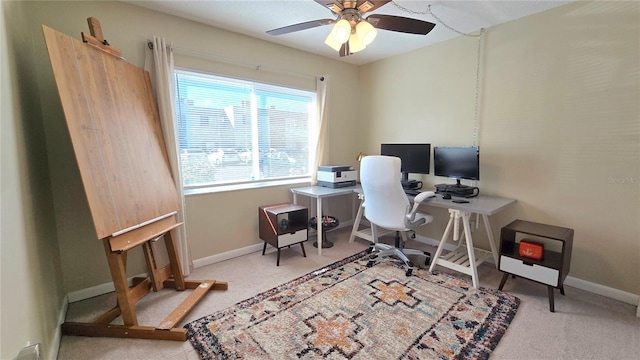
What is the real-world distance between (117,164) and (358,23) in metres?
1.79

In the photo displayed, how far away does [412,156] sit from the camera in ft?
10.4

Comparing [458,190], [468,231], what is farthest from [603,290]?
[458,190]

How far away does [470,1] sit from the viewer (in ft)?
7.16

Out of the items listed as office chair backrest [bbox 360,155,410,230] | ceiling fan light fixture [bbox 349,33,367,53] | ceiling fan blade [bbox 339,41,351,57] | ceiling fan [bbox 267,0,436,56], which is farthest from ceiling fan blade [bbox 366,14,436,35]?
office chair backrest [bbox 360,155,410,230]

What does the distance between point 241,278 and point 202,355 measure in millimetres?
924

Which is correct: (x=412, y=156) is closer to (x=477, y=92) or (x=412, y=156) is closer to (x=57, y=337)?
(x=477, y=92)

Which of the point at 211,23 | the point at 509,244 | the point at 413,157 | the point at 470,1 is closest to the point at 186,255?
the point at 211,23

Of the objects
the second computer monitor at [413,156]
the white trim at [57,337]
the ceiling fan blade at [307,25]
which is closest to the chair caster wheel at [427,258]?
the second computer monitor at [413,156]

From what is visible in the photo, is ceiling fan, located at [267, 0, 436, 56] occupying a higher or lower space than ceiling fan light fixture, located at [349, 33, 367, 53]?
higher

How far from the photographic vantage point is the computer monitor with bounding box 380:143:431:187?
306 centimetres

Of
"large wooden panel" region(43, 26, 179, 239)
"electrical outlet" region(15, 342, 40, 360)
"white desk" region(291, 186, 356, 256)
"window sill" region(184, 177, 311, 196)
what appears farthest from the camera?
"white desk" region(291, 186, 356, 256)

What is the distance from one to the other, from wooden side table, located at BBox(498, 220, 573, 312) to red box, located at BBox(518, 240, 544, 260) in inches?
1.2

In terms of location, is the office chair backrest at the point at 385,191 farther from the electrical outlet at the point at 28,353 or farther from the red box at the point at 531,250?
the electrical outlet at the point at 28,353

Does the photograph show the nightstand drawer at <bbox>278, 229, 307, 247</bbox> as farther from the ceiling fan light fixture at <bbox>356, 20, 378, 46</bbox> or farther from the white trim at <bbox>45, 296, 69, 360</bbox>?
→ the ceiling fan light fixture at <bbox>356, 20, 378, 46</bbox>
